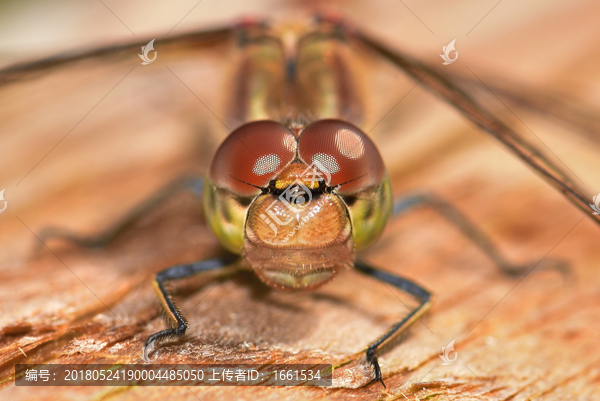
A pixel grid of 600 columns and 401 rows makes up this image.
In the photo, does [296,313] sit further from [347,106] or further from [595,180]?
[595,180]

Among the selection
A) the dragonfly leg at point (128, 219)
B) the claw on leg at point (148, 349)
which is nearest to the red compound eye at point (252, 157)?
the claw on leg at point (148, 349)

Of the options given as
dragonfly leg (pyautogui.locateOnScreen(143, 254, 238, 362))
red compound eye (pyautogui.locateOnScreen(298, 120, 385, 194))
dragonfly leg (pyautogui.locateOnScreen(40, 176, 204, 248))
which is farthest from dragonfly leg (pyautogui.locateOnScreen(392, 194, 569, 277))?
dragonfly leg (pyautogui.locateOnScreen(40, 176, 204, 248))

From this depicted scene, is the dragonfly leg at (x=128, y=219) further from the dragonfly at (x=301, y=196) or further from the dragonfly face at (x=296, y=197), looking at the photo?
the dragonfly face at (x=296, y=197)

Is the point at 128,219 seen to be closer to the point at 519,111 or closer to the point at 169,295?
the point at 169,295

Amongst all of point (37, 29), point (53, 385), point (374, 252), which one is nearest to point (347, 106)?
point (374, 252)

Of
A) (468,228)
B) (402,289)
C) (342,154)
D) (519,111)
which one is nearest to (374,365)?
(402,289)

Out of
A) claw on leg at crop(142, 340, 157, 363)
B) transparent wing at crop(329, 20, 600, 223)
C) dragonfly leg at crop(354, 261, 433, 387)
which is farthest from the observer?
transparent wing at crop(329, 20, 600, 223)

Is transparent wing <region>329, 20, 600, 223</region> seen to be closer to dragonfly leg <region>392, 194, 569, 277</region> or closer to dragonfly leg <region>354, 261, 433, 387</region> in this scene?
dragonfly leg <region>392, 194, 569, 277</region>
